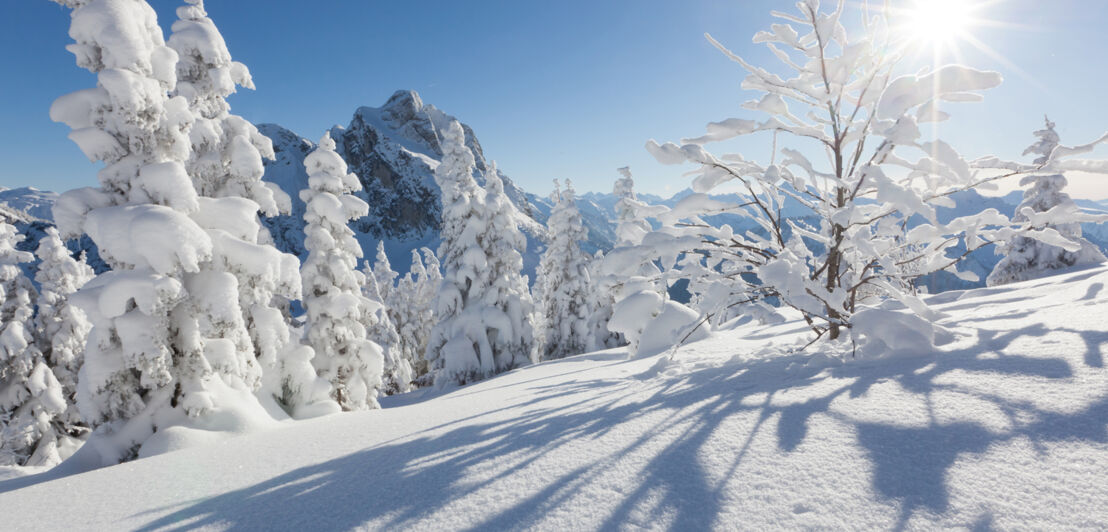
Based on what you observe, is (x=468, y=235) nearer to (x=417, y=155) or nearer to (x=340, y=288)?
(x=340, y=288)

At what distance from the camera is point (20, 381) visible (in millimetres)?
16094

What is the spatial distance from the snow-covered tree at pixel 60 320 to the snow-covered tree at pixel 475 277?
1294 centimetres

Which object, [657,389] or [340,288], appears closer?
[657,389]

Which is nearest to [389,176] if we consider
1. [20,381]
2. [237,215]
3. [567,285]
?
[567,285]

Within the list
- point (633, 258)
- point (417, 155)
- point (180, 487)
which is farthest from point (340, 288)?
point (417, 155)

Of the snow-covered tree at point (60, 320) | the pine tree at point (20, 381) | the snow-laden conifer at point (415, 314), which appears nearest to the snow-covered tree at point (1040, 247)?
the snow-laden conifer at point (415, 314)

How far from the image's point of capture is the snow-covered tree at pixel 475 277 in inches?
730

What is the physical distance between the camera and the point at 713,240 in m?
3.41

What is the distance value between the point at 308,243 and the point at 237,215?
6.92m

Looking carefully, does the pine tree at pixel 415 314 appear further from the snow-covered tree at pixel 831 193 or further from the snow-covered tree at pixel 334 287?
the snow-covered tree at pixel 831 193

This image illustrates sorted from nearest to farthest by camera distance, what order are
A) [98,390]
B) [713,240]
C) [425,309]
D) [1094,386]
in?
[1094,386] < [713,240] < [98,390] < [425,309]

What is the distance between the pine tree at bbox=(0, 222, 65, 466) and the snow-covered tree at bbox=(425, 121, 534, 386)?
1380 centimetres

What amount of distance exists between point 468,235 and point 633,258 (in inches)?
633

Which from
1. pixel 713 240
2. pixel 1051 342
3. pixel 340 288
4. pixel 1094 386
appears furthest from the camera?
pixel 340 288
